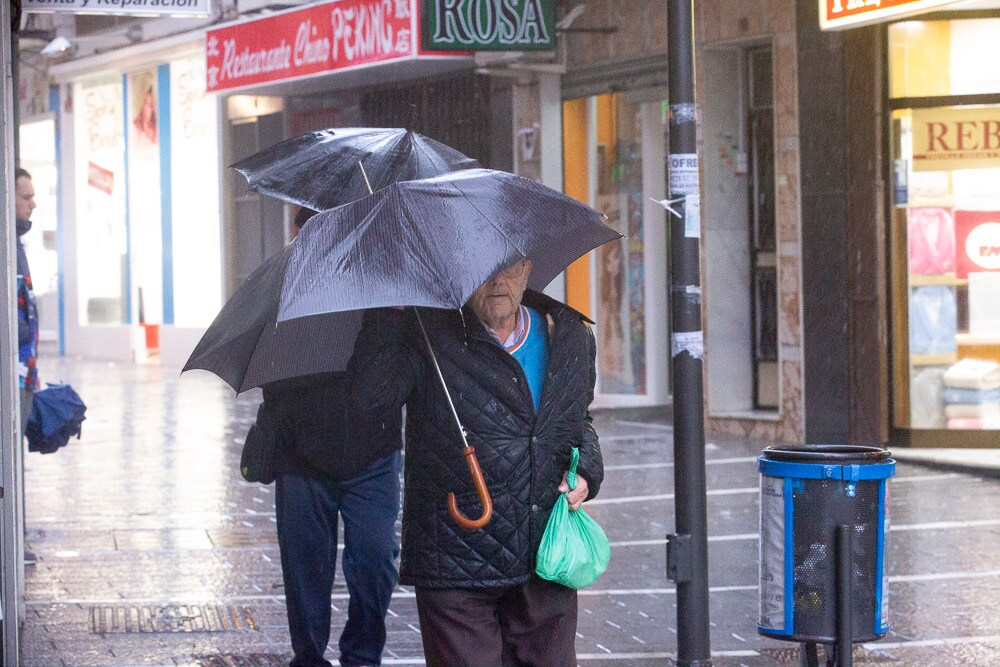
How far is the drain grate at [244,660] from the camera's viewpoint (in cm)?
652

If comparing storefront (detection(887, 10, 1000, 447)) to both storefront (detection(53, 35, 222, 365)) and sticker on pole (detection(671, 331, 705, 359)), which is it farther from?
storefront (detection(53, 35, 222, 365))

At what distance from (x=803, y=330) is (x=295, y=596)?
8.03 metres

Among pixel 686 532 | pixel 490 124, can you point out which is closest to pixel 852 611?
pixel 686 532

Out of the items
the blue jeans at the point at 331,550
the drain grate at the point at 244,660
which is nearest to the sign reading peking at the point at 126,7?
the blue jeans at the point at 331,550

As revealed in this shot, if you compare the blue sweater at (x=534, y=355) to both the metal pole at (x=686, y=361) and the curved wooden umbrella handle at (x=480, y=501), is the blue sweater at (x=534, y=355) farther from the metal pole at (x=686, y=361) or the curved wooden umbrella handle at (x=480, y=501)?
the metal pole at (x=686, y=361)

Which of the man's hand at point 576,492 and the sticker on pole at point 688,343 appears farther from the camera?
the sticker on pole at point 688,343

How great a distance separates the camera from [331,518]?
6031mm

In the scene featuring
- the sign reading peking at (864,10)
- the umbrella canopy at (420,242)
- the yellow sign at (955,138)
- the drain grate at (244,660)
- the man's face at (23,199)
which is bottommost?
the drain grate at (244,660)

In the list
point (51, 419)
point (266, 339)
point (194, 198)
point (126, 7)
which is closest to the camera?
point (266, 339)

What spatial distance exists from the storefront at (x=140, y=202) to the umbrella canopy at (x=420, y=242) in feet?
→ 62.6

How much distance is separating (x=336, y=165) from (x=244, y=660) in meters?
2.31

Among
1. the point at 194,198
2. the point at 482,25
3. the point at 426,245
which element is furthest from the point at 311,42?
the point at 426,245

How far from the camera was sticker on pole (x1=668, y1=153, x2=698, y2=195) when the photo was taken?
5.97 meters

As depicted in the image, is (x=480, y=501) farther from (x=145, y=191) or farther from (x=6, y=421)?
(x=145, y=191)
